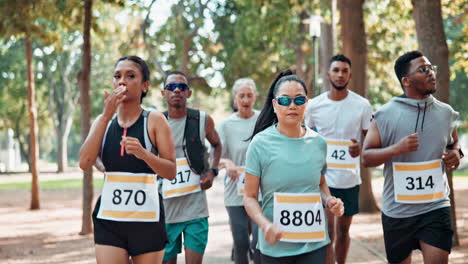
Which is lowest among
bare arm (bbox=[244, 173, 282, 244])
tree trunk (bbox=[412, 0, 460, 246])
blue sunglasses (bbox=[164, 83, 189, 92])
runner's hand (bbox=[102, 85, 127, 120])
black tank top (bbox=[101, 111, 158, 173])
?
bare arm (bbox=[244, 173, 282, 244])

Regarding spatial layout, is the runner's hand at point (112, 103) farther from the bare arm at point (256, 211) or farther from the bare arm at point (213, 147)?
the bare arm at point (213, 147)

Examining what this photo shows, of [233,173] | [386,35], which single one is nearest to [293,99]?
[233,173]

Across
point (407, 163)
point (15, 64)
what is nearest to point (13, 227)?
point (407, 163)

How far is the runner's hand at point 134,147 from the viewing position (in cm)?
Result: 421

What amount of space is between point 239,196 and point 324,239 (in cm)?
341

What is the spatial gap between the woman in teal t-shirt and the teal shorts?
1.97m

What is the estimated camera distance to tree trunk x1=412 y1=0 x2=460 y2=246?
9.77m

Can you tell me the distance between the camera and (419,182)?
5.14 metres

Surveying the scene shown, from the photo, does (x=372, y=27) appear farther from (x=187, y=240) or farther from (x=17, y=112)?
(x=17, y=112)

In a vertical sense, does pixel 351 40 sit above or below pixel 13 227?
above

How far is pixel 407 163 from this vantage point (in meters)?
5.21

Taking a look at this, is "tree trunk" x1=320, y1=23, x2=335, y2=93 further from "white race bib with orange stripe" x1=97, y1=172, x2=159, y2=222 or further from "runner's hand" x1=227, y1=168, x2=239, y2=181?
"white race bib with orange stripe" x1=97, y1=172, x2=159, y2=222

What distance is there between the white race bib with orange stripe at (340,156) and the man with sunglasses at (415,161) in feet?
5.99

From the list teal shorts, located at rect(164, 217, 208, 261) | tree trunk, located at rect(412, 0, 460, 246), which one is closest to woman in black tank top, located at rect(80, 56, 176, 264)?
teal shorts, located at rect(164, 217, 208, 261)
